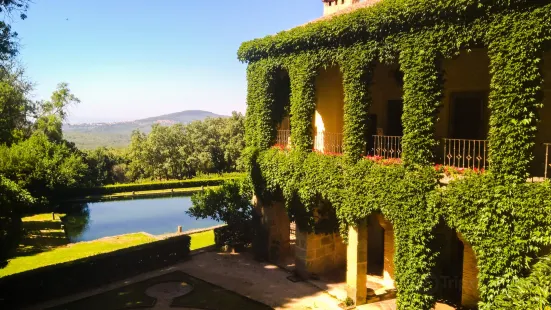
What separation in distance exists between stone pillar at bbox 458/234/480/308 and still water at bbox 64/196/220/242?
71.1 ft

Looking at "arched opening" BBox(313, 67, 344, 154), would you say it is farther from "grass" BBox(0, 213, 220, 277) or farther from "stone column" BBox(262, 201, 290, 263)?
"grass" BBox(0, 213, 220, 277)

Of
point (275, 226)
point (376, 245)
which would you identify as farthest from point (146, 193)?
point (376, 245)

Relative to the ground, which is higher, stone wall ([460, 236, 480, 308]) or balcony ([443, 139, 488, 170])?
balcony ([443, 139, 488, 170])

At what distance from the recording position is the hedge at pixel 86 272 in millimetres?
13609

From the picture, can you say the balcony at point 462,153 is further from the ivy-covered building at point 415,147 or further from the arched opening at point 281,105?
the arched opening at point 281,105

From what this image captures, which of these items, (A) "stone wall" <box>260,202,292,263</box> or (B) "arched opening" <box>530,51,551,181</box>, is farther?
(A) "stone wall" <box>260,202,292,263</box>

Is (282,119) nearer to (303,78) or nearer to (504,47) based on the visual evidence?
(303,78)

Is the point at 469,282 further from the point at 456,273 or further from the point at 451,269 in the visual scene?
the point at 451,269

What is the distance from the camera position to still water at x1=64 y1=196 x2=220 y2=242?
29078mm

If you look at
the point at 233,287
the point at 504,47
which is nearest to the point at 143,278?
the point at 233,287

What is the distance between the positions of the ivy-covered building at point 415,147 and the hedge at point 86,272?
4.73m

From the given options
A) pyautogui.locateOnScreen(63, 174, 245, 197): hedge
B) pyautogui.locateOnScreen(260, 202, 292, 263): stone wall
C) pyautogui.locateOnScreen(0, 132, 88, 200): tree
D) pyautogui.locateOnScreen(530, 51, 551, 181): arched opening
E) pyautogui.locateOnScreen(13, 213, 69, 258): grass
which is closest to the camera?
pyautogui.locateOnScreen(530, 51, 551, 181): arched opening

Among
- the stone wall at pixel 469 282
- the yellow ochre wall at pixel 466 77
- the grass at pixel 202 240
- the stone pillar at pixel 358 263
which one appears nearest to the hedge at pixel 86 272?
the grass at pixel 202 240

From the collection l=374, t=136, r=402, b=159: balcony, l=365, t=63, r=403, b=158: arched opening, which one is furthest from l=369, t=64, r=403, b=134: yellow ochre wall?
l=374, t=136, r=402, b=159: balcony
